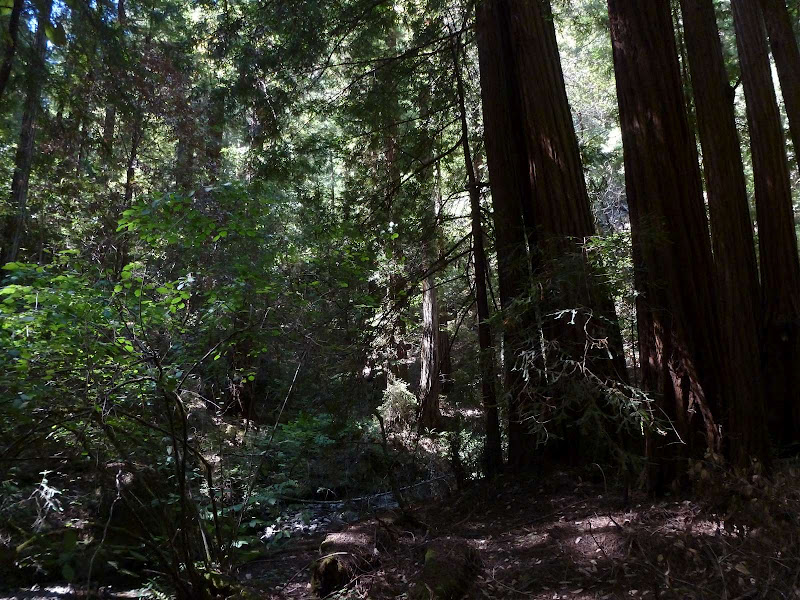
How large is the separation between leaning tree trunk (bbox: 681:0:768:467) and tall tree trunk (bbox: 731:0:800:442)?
2.51 m

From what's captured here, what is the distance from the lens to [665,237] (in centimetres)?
474

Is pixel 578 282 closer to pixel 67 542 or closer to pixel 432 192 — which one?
pixel 67 542

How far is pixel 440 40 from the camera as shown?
8258mm

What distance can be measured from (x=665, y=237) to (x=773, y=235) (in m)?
3.46

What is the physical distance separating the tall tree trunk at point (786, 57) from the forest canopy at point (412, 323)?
0.10ft

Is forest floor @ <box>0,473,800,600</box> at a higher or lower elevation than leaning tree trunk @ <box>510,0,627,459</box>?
lower

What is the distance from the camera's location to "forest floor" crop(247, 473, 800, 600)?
11.8 ft

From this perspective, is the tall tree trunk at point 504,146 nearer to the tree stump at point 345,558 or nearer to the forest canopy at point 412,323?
the forest canopy at point 412,323

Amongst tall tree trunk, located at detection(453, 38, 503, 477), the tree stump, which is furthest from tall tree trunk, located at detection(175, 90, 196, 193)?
the tree stump

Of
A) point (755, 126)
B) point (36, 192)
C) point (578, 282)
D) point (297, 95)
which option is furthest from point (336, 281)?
point (36, 192)

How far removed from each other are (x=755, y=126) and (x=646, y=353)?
435 centimetres

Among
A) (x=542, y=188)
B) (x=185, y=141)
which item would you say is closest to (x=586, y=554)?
(x=542, y=188)

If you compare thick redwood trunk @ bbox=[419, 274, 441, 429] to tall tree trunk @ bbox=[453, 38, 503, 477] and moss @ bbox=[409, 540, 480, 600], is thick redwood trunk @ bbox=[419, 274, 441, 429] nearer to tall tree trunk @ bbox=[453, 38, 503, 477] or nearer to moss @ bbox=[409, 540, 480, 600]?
tall tree trunk @ bbox=[453, 38, 503, 477]

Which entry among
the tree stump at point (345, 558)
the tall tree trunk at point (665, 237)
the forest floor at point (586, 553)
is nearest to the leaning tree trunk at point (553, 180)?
the tall tree trunk at point (665, 237)
